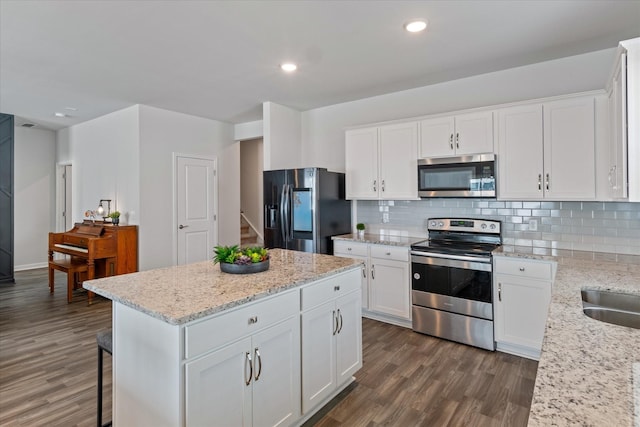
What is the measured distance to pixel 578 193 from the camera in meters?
2.91

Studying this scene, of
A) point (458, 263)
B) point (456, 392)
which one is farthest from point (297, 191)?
point (456, 392)

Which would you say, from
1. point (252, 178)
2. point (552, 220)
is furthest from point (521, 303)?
point (252, 178)

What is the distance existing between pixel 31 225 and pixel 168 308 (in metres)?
7.21

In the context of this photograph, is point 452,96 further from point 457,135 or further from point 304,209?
point 304,209

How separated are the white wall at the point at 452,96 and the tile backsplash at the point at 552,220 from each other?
1070 mm

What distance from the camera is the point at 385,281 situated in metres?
3.76

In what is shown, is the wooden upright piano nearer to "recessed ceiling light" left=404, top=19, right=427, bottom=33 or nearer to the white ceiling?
the white ceiling

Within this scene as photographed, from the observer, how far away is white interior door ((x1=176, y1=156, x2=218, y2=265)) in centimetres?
536

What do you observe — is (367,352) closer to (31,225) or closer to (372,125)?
(372,125)

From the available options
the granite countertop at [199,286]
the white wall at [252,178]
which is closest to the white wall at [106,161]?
the white wall at [252,178]

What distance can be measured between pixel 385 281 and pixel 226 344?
2.45 meters

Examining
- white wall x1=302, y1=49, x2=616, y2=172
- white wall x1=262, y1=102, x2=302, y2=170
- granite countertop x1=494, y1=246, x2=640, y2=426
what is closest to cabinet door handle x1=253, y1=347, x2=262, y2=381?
granite countertop x1=494, y1=246, x2=640, y2=426

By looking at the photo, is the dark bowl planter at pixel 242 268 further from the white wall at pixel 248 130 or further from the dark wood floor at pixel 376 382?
the white wall at pixel 248 130

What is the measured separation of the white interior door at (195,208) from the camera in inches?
211
